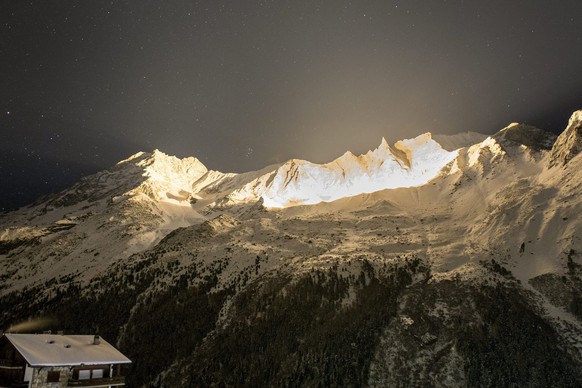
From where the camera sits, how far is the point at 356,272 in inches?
3356

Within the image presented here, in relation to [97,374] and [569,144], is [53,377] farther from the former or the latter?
[569,144]

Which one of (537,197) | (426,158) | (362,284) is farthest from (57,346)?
(426,158)

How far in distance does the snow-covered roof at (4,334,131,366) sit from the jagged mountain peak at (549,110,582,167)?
115830 millimetres

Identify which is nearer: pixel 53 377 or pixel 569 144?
pixel 53 377

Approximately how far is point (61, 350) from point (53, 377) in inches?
103

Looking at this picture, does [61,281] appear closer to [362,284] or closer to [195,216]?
[195,216]

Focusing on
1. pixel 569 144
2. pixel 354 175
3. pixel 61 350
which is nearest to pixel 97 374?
pixel 61 350

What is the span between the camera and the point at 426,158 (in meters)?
174

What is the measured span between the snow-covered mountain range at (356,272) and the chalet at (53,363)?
2285 cm

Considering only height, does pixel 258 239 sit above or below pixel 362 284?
above

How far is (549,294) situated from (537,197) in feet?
127

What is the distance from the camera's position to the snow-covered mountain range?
201ft

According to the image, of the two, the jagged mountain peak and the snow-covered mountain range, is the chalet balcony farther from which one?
the jagged mountain peak

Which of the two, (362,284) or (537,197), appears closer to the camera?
(362,284)
